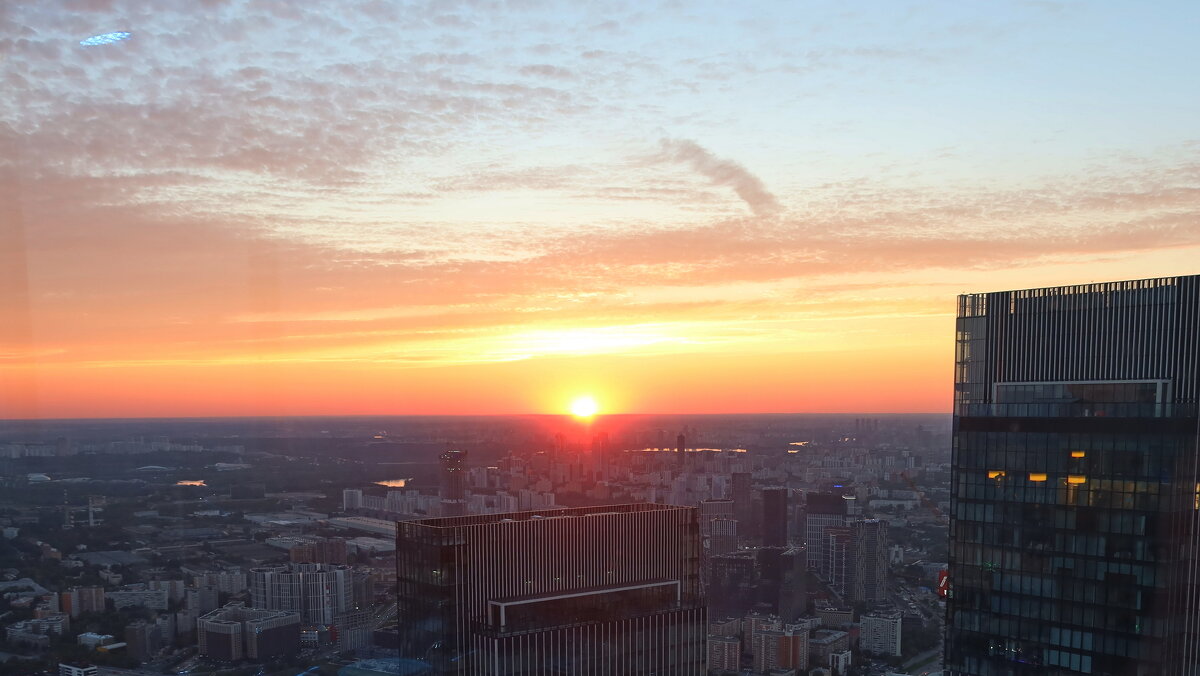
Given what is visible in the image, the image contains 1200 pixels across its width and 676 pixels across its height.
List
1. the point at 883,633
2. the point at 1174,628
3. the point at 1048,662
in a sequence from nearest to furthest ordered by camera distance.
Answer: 1. the point at 1174,628
2. the point at 1048,662
3. the point at 883,633

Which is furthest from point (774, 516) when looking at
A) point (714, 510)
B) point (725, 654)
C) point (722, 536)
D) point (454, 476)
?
point (454, 476)

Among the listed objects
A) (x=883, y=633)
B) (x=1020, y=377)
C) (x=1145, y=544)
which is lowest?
(x=883, y=633)

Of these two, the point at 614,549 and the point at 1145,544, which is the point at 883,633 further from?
the point at 1145,544

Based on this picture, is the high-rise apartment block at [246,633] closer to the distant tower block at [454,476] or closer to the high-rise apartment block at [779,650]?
the distant tower block at [454,476]

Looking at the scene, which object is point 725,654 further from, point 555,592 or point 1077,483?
point 1077,483

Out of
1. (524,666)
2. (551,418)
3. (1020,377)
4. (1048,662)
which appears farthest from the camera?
(551,418)

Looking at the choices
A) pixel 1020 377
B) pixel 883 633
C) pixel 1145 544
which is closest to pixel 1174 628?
pixel 1145 544

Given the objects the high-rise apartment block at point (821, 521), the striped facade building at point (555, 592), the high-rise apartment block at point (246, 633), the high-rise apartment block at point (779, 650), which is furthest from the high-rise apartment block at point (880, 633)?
the high-rise apartment block at point (246, 633)

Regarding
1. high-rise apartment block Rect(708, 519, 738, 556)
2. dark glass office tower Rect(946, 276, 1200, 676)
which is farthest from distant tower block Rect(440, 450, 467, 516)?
dark glass office tower Rect(946, 276, 1200, 676)
